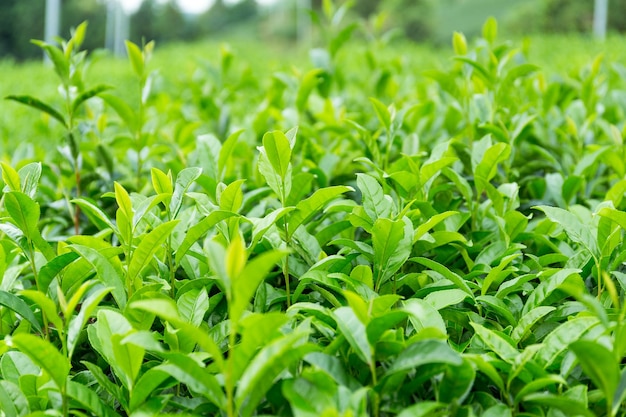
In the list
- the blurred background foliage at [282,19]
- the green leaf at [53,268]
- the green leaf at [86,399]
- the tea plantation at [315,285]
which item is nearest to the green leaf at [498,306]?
the tea plantation at [315,285]

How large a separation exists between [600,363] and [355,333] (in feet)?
1.23

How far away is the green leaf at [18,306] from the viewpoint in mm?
1299

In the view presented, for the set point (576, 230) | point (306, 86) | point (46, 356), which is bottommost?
point (46, 356)

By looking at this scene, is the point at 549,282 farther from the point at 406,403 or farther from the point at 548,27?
the point at 548,27

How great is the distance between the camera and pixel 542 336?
1288 mm

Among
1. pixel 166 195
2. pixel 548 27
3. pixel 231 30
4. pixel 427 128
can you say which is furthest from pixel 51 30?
pixel 231 30

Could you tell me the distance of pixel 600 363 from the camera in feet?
3.08

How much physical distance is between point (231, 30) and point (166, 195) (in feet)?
194

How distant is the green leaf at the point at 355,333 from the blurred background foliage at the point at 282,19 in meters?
20.4

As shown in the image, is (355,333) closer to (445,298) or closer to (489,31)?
(445,298)

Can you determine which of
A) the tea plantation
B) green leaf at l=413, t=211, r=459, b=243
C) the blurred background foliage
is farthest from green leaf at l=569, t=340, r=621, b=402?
the blurred background foliage

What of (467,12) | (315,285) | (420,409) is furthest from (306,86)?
(467,12)

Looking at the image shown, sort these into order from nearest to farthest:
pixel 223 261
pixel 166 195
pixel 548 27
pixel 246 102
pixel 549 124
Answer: pixel 223 261, pixel 166 195, pixel 549 124, pixel 246 102, pixel 548 27

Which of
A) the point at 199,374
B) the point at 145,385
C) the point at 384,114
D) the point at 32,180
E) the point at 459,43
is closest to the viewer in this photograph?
the point at 199,374
